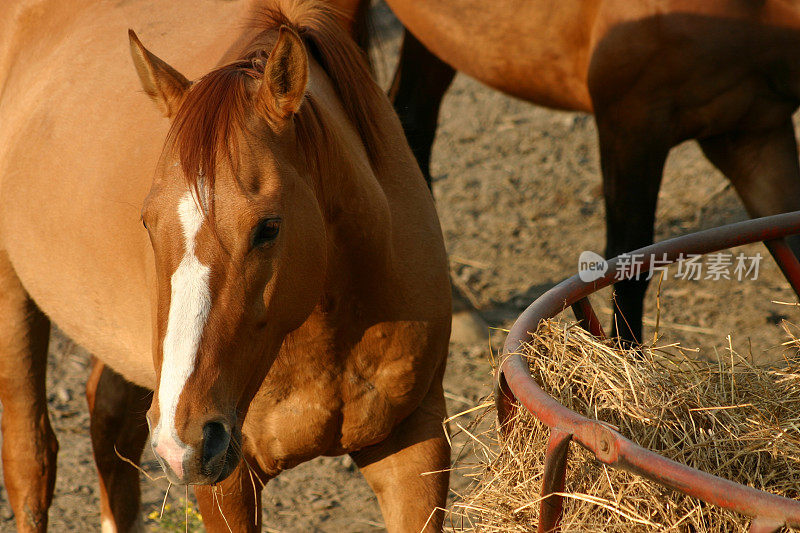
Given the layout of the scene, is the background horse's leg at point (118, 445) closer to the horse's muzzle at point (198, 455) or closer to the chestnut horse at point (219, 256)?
the chestnut horse at point (219, 256)

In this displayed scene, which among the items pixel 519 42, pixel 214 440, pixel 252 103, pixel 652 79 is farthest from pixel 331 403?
pixel 519 42

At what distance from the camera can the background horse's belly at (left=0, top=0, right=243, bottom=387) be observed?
7.44 ft

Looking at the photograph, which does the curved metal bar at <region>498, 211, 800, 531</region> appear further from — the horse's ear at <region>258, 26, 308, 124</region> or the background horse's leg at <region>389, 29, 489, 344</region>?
the background horse's leg at <region>389, 29, 489, 344</region>

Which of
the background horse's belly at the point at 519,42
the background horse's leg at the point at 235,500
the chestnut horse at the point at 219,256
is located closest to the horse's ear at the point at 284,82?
the chestnut horse at the point at 219,256

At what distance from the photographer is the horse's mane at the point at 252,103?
62.8 inches

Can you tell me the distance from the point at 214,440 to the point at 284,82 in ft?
2.15

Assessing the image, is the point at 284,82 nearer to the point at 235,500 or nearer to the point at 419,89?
the point at 235,500

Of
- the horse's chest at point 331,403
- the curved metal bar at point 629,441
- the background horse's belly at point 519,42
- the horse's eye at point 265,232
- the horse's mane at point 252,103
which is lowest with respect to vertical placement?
the horse's chest at point 331,403

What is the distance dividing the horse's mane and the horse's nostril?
15.2 inches

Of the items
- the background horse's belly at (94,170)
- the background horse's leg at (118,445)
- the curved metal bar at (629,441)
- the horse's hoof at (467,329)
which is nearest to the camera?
the curved metal bar at (629,441)

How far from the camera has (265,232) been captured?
5.26 ft

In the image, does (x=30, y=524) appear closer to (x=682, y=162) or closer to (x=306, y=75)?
(x=306, y=75)

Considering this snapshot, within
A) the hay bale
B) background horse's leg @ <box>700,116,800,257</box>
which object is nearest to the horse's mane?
the hay bale

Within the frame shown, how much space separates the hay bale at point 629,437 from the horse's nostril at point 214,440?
40 cm
